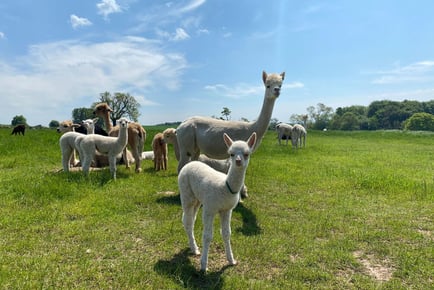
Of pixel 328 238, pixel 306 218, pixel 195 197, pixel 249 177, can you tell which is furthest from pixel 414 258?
pixel 249 177

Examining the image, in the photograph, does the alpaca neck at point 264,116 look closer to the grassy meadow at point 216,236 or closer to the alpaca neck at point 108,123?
the grassy meadow at point 216,236

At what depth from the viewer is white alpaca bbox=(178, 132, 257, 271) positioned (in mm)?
3598

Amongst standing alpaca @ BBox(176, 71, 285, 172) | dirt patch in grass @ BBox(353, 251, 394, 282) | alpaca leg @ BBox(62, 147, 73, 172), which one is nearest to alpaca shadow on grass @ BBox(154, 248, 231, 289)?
dirt patch in grass @ BBox(353, 251, 394, 282)

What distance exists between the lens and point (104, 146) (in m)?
8.58

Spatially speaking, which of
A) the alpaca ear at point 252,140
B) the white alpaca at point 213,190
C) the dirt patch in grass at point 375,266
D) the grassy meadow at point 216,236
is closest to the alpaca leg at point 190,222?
the white alpaca at point 213,190

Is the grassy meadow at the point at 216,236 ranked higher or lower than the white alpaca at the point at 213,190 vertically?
lower

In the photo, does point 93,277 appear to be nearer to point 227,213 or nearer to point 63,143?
point 227,213

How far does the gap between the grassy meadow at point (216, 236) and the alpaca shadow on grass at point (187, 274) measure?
0.04ft

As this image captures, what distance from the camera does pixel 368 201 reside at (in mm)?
7242

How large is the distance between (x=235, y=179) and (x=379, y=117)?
432 feet

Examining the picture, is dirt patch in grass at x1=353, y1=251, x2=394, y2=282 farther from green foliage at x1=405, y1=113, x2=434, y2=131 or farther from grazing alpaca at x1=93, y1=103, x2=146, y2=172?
green foliage at x1=405, y1=113, x2=434, y2=131

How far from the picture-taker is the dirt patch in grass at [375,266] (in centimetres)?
386

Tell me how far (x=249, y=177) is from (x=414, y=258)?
5.92 m

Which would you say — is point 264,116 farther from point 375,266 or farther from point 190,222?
point 375,266
